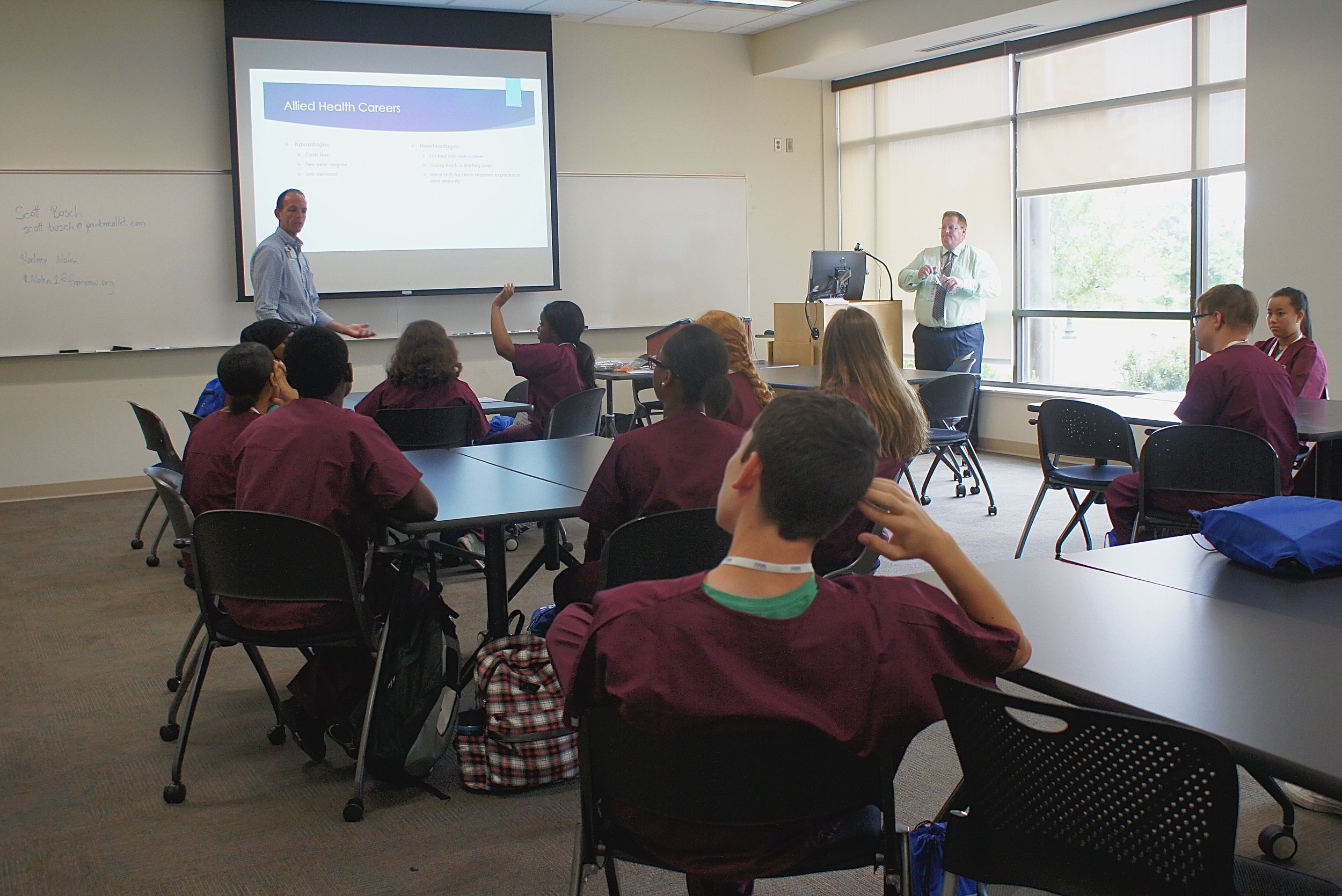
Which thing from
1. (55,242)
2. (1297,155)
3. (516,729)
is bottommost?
(516,729)

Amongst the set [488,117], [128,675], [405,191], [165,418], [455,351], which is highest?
[488,117]

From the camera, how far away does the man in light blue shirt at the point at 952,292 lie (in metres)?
7.74

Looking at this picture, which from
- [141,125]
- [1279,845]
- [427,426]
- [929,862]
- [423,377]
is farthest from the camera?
[141,125]

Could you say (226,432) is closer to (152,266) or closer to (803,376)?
(803,376)

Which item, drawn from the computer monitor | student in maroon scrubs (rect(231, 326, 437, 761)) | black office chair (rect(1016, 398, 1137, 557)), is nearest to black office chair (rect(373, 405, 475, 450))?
student in maroon scrubs (rect(231, 326, 437, 761))

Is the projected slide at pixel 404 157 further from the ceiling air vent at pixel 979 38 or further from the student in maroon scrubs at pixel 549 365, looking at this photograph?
the ceiling air vent at pixel 979 38

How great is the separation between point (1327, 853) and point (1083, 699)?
1319 millimetres

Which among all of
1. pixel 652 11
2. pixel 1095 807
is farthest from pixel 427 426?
pixel 652 11

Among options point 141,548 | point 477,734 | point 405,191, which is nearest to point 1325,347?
point 477,734

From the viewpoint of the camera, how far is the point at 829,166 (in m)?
9.37

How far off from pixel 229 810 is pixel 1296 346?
14.5 ft

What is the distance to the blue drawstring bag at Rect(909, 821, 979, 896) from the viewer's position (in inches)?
71.4

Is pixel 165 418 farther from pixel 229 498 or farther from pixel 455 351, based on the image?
pixel 229 498

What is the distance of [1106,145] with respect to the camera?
23.4 ft
